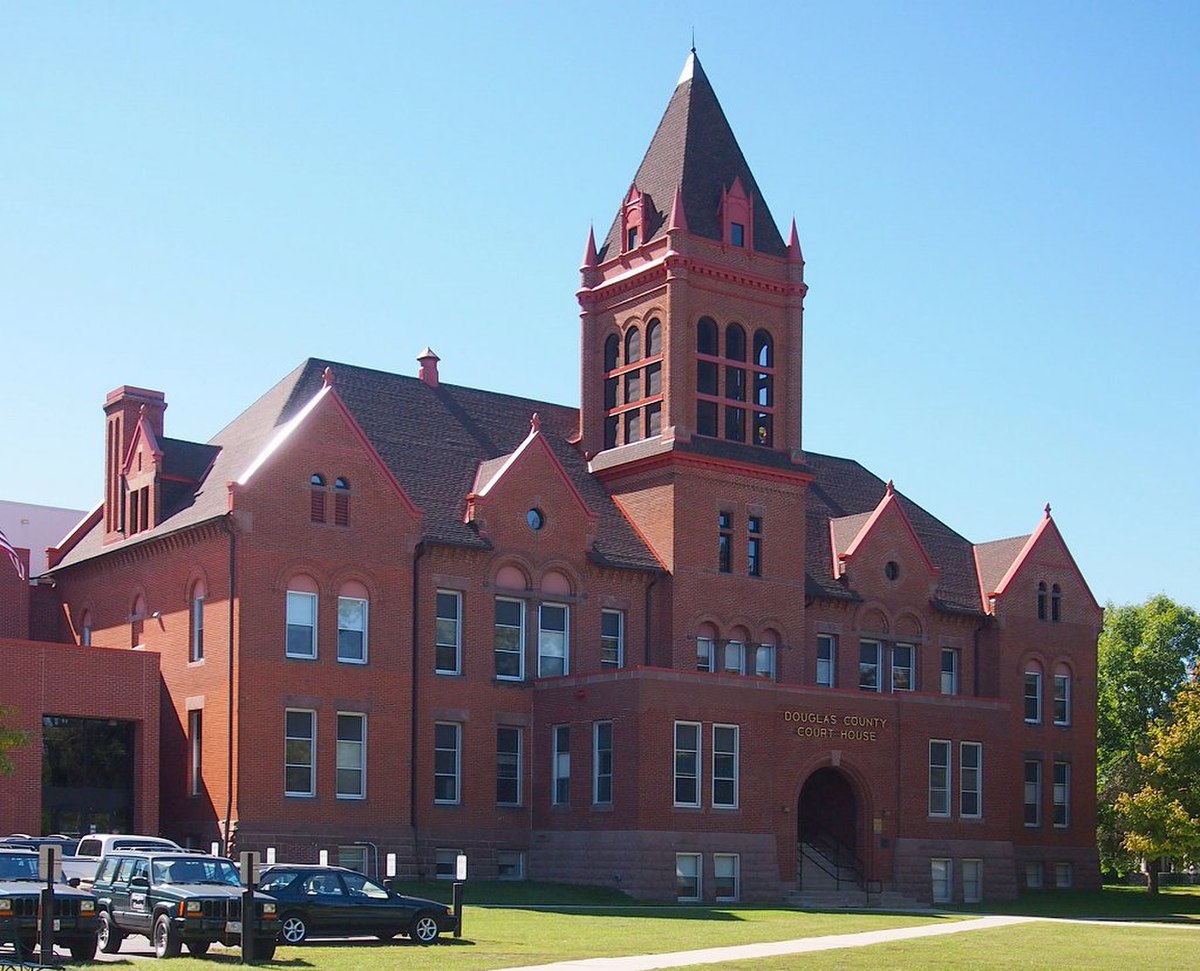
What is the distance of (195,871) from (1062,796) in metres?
43.9

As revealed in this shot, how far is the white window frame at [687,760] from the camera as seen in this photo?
53.0 meters

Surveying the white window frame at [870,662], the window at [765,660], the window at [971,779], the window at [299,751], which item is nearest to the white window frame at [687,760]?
the window at [765,660]

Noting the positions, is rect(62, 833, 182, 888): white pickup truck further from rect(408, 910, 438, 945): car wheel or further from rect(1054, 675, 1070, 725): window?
rect(1054, 675, 1070, 725): window

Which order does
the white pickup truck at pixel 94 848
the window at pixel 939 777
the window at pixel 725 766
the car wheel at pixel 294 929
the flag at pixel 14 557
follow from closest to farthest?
the car wheel at pixel 294 929
the white pickup truck at pixel 94 848
the window at pixel 725 766
the flag at pixel 14 557
the window at pixel 939 777

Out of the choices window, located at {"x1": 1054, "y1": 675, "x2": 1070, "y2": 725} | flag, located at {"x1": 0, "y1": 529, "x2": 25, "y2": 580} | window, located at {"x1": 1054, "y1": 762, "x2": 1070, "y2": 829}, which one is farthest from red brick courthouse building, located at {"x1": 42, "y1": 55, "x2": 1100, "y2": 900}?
window, located at {"x1": 1054, "y1": 675, "x2": 1070, "y2": 725}

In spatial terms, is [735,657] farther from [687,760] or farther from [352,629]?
[352,629]

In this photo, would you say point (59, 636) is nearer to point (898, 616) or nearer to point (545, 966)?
point (898, 616)

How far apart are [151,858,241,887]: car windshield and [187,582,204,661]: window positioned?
1939 centimetres

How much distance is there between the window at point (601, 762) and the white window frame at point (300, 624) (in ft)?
27.6

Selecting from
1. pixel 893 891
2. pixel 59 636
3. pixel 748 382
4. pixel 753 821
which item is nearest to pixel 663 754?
pixel 753 821

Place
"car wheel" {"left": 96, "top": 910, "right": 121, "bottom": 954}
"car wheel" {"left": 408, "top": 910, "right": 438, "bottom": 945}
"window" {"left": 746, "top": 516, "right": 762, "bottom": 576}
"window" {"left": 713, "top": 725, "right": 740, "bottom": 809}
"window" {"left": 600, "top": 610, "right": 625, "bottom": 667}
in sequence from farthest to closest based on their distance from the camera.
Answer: "window" {"left": 746, "top": 516, "right": 762, "bottom": 576} → "window" {"left": 600, "top": 610, "right": 625, "bottom": 667} → "window" {"left": 713, "top": 725, "right": 740, "bottom": 809} → "car wheel" {"left": 408, "top": 910, "right": 438, "bottom": 945} → "car wheel" {"left": 96, "top": 910, "right": 121, "bottom": 954}

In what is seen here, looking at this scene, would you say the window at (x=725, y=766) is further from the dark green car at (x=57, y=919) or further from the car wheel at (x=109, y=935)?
the dark green car at (x=57, y=919)

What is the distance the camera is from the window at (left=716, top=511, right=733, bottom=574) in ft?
196

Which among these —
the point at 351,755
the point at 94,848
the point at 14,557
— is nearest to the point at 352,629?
the point at 351,755
